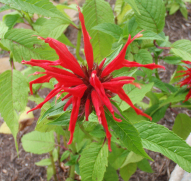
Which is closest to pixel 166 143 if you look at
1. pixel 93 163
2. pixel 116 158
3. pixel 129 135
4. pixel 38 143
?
pixel 129 135

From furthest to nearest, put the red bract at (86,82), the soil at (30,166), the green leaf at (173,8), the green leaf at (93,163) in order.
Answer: the green leaf at (173,8)
the soil at (30,166)
the green leaf at (93,163)
the red bract at (86,82)

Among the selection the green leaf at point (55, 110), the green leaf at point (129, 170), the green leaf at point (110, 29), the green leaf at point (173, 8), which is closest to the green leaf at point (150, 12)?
the green leaf at point (110, 29)

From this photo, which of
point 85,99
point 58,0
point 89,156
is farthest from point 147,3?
point 58,0

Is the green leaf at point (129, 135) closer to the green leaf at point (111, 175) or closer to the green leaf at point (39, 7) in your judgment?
the green leaf at point (39, 7)

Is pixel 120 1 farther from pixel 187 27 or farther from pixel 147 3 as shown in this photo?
pixel 187 27

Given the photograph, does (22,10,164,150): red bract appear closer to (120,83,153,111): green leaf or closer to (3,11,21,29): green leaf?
(120,83,153,111): green leaf
